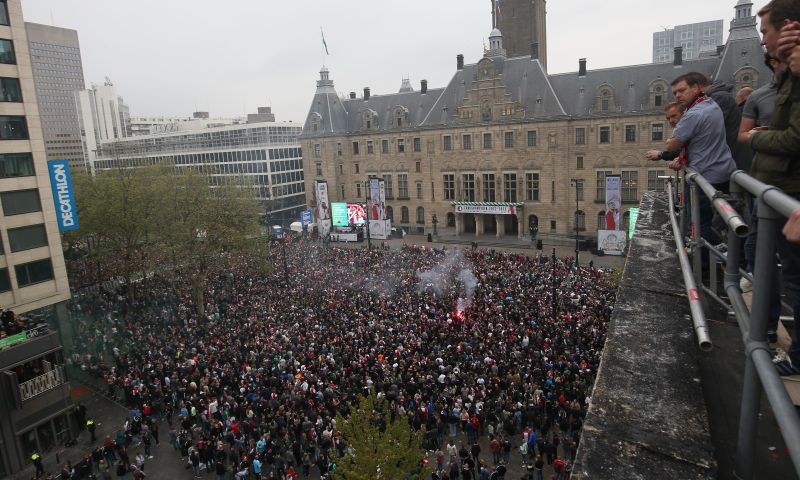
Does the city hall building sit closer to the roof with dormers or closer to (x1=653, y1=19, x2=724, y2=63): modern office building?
the roof with dormers

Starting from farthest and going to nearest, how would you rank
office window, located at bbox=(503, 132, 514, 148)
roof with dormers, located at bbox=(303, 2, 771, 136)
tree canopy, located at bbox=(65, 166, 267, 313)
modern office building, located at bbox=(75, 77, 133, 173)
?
modern office building, located at bbox=(75, 77, 133, 173)
office window, located at bbox=(503, 132, 514, 148)
roof with dormers, located at bbox=(303, 2, 771, 136)
tree canopy, located at bbox=(65, 166, 267, 313)

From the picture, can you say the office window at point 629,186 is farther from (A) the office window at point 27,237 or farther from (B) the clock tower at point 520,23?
(A) the office window at point 27,237

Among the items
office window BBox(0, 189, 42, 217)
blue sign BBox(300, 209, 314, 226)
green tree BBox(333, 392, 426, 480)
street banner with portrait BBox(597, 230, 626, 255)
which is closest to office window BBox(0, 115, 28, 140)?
office window BBox(0, 189, 42, 217)

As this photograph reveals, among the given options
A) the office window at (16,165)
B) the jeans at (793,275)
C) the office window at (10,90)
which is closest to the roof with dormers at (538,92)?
the office window at (10,90)

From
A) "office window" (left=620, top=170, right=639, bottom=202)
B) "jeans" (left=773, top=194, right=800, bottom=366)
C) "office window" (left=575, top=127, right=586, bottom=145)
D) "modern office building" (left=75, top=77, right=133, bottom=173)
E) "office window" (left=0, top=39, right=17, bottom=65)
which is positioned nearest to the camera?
"jeans" (left=773, top=194, right=800, bottom=366)

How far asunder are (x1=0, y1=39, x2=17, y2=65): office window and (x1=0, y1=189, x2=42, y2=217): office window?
255 inches

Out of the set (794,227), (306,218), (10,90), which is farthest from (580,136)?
(794,227)

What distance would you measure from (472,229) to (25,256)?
41454 millimetres

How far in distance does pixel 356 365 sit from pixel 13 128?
70.4 feet

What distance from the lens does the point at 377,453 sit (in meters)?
12.5

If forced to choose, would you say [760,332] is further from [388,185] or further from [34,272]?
[388,185]

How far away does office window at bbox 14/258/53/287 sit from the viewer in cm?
2558

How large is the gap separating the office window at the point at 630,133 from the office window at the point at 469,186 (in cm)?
1559

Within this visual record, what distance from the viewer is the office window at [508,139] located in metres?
50.9
